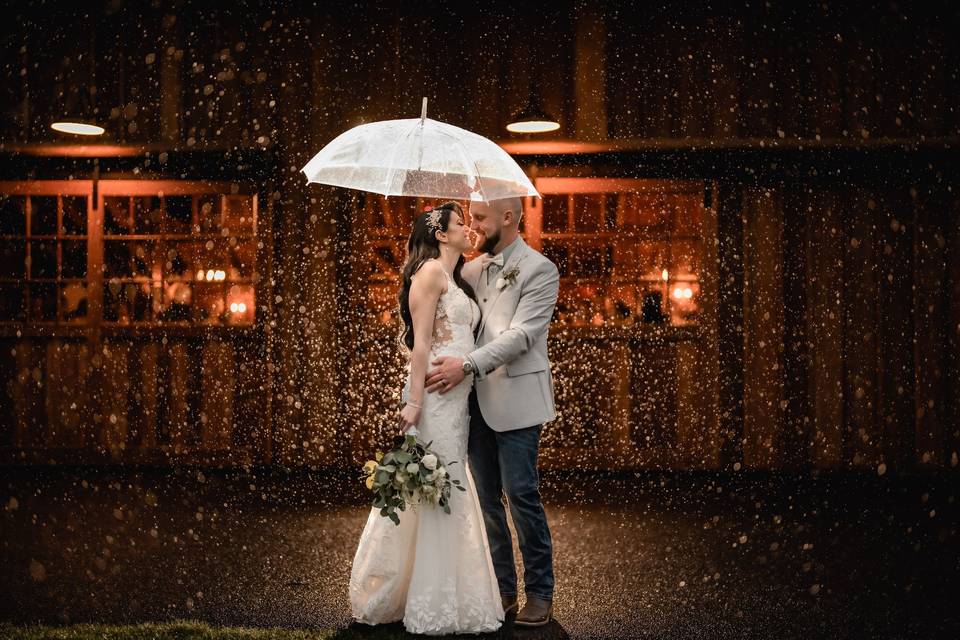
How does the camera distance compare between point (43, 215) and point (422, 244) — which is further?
point (43, 215)

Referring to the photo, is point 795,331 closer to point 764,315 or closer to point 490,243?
point 764,315

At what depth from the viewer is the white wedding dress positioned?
410 cm

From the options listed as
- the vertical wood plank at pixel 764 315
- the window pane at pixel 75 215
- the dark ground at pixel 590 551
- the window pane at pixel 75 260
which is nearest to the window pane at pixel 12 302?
the window pane at pixel 75 260

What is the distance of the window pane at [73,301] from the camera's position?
9.02m

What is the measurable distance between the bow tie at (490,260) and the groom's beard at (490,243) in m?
0.03

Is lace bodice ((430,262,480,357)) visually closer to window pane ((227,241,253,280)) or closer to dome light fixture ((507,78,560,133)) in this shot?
dome light fixture ((507,78,560,133))

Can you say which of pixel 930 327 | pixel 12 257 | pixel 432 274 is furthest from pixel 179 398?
pixel 930 327

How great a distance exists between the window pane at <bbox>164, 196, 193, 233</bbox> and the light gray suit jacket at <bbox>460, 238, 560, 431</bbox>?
537 centimetres

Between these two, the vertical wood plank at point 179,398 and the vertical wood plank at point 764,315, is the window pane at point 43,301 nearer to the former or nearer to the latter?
the vertical wood plank at point 179,398

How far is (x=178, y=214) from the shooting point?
902 centimetres

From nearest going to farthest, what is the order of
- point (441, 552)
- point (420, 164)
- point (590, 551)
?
point (420, 164) < point (441, 552) < point (590, 551)

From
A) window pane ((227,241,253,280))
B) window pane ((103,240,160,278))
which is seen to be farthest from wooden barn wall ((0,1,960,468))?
window pane ((103,240,160,278))

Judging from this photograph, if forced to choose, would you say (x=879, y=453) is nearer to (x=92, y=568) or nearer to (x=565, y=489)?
(x=565, y=489)

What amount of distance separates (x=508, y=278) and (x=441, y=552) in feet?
4.26
